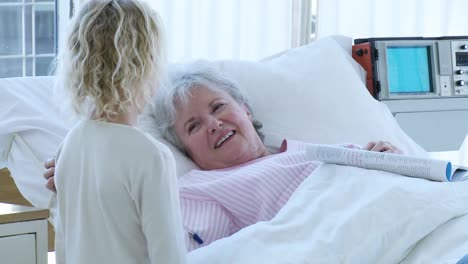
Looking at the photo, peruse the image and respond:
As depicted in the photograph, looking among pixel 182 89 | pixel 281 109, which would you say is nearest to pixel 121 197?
pixel 182 89

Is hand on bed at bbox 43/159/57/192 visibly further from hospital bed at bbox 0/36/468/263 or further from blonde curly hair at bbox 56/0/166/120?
blonde curly hair at bbox 56/0/166/120

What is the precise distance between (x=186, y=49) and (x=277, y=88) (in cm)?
99

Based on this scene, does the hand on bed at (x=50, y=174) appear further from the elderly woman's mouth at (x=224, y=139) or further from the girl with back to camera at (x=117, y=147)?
the elderly woman's mouth at (x=224, y=139)

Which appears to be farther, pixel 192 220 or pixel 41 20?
pixel 41 20

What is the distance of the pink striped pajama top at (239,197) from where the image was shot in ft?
5.90

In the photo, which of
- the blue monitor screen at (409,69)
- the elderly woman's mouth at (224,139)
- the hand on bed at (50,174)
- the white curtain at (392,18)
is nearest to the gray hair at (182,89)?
the elderly woman's mouth at (224,139)

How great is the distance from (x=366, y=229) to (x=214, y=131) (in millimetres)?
615

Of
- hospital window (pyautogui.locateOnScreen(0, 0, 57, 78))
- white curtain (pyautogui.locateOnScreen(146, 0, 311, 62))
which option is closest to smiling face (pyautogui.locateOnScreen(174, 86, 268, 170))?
white curtain (pyautogui.locateOnScreen(146, 0, 311, 62))

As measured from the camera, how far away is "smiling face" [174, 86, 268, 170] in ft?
6.48

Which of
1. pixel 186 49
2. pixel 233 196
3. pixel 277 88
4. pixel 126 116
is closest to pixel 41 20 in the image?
pixel 186 49

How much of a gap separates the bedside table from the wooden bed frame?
41 centimetres

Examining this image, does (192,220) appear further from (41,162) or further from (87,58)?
(87,58)

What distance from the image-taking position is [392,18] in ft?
12.0

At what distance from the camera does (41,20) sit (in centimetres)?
367
